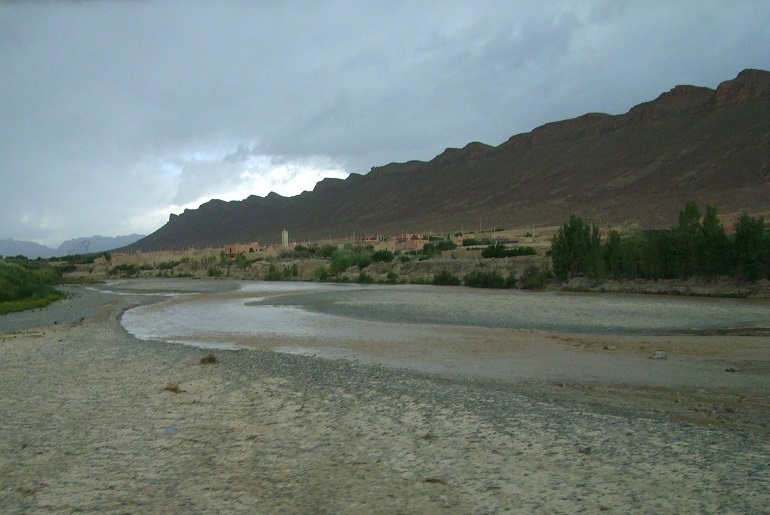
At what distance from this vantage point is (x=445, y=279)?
4478 cm

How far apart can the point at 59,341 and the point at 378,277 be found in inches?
1413

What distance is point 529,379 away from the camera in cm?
1116

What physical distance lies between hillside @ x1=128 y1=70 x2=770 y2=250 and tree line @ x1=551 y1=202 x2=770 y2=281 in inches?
1129

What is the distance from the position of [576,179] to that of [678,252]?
58315 millimetres

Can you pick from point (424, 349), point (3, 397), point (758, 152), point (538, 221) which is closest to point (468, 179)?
point (538, 221)

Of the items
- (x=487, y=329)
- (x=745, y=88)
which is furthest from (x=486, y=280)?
(x=745, y=88)

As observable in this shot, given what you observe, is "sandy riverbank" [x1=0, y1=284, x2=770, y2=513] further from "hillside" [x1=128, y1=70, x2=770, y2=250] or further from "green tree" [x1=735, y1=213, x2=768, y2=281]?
"hillside" [x1=128, y1=70, x2=770, y2=250]

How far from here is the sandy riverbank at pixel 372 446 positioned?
5375 millimetres

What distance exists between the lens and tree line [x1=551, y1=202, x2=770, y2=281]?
92.8 feet

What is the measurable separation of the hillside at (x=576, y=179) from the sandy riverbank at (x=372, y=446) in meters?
57.1

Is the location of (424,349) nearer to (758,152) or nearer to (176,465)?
(176,465)

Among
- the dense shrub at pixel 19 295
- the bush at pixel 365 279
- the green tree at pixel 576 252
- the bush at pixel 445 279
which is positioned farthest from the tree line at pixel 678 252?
the dense shrub at pixel 19 295

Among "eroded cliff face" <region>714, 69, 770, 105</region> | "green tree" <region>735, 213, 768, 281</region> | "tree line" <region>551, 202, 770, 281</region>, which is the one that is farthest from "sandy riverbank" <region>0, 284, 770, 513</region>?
"eroded cliff face" <region>714, 69, 770, 105</region>

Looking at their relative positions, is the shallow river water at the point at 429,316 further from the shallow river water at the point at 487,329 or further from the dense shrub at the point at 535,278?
the dense shrub at the point at 535,278
